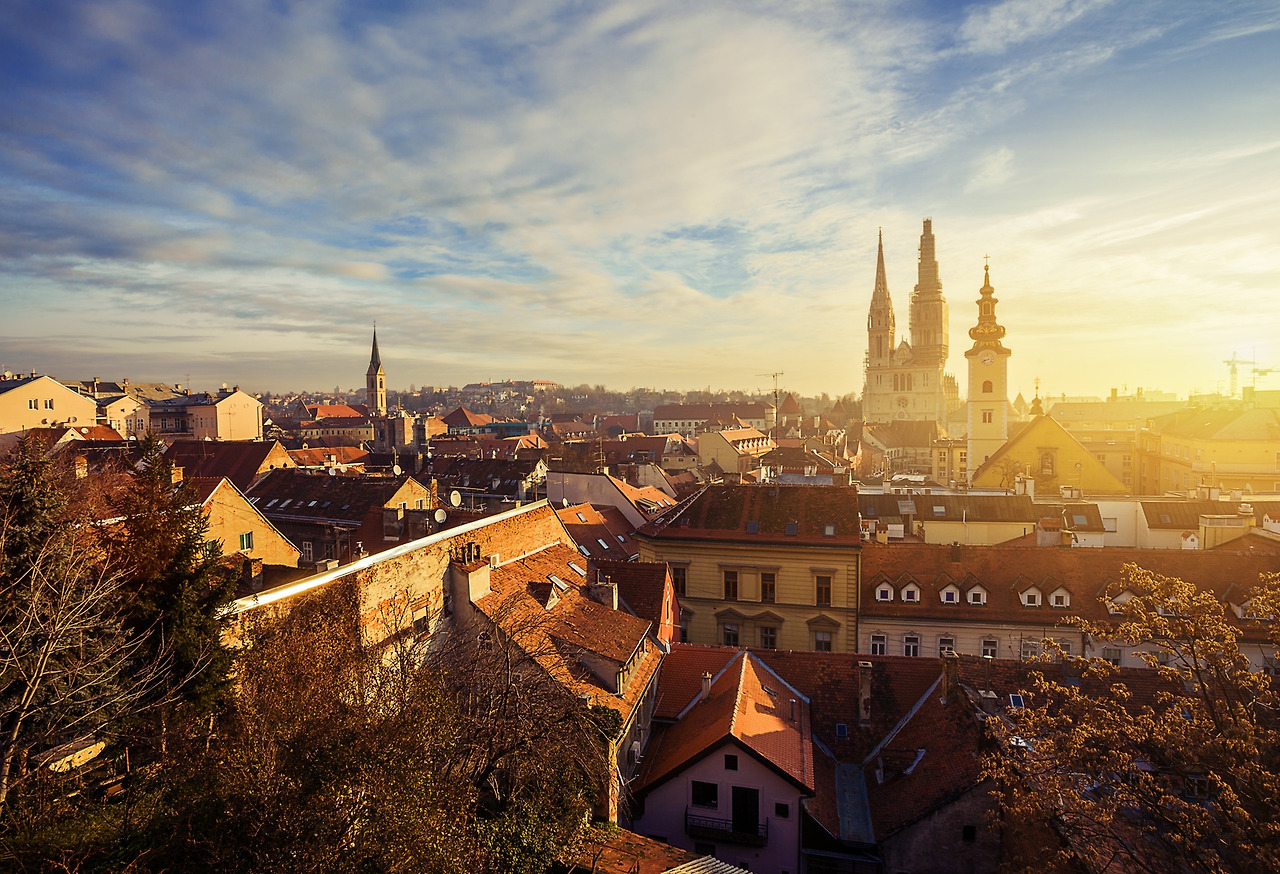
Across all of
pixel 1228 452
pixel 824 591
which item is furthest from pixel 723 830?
pixel 1228 452

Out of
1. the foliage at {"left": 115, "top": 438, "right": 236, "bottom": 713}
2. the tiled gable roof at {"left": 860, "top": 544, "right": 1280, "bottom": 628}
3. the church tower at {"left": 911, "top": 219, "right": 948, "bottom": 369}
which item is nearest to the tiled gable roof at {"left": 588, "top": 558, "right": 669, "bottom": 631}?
the tiled gable roof at {"left": 860, "top": 544, "right": 1280, "bottom": 628}

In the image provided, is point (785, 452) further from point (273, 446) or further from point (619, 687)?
point (619, 687)

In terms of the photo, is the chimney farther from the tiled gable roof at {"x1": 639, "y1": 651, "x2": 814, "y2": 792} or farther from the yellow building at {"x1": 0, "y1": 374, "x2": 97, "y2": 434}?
the yellow building at {"x1": 0, "y1": 374, "x2": 97, "y2": 434}

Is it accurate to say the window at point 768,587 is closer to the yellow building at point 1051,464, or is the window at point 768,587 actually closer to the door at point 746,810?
the door at point 746,810

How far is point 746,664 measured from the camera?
69.4 feet

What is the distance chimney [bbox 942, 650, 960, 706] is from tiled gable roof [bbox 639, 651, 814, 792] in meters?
3.98

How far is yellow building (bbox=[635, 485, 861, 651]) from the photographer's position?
28812mm

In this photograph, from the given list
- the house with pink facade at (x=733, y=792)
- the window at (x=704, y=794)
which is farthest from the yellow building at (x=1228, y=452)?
the window at (x=704, y=794)

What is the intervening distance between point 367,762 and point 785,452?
75306 mm

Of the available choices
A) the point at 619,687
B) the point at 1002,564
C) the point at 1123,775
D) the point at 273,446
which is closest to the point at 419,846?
the point at 619,687

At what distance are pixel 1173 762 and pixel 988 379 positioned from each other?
172 feet

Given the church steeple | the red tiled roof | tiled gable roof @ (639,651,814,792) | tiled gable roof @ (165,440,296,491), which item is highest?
the church steeple

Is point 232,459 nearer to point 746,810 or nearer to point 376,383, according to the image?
point 746,810

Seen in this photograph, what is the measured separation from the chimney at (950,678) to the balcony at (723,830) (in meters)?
6.28
